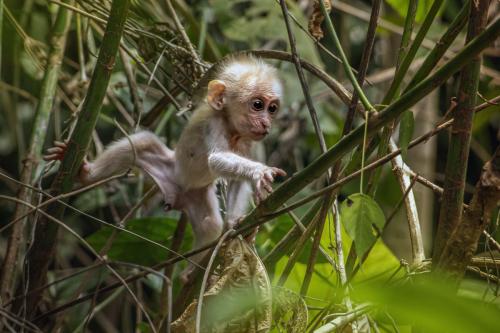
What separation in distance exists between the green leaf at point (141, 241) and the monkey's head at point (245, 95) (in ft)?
1.92

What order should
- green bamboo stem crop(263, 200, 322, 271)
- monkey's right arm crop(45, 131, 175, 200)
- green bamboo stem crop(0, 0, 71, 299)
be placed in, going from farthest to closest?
1. monkey's right arm crop(45, 131, 175, 200)
2. green bamboo stem crop(0, 0, 71, 299)
3. green bamboo stem crop(263, 200, 322, 271)

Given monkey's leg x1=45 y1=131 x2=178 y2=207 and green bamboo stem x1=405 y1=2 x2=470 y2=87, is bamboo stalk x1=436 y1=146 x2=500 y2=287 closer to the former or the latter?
green bamboo stem x1=405 y1=2 x2=470 y2=87

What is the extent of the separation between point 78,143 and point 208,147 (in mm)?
608

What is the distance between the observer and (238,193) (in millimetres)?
2811

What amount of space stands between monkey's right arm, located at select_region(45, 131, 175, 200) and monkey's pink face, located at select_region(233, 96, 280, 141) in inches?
13.1

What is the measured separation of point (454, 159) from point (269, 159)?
309cm

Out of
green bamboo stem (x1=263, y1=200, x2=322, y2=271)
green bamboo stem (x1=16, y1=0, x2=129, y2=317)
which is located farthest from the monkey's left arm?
green bamboo stem (x1=16, y1=0, x2=129, y2=317)

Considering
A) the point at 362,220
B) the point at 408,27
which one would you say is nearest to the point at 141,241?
the point at 408,27

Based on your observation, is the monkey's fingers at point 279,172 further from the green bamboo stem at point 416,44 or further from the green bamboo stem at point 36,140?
the green bamboo stem at point 36,140

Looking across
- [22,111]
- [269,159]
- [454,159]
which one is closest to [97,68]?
[454,159]

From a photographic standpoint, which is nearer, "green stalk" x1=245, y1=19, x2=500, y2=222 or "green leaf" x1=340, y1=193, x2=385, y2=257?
"green stalk" x1=245, y1=19, x2=500, y2=222

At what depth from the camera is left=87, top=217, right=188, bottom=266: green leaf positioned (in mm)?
3027

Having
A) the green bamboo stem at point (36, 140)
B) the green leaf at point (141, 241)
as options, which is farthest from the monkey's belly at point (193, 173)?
the green bamboo stem at point (36, 140)

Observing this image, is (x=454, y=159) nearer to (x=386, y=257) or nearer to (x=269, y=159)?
(x=386, y=257)
